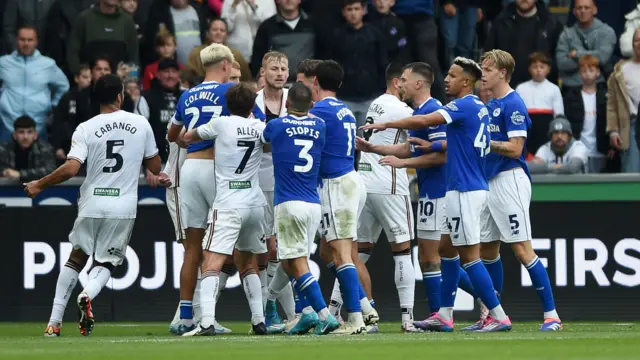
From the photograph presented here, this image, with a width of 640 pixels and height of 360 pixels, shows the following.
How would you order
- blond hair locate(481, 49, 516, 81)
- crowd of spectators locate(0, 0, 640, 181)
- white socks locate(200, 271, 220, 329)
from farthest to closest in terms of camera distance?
crowd of spectators locate(0, 0, 640, 181) < blond hair locate(481, 49, 516, 81) < white socks locate(200, 271, 220, 329)

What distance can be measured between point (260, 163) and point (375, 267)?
354cm

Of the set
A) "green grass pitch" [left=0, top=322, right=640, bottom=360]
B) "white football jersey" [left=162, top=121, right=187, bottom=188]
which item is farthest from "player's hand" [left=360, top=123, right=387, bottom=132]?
"white football jersey" [left=162, top=121, right=187, bottom=188]

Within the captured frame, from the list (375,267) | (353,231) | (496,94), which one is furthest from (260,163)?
(375,267)

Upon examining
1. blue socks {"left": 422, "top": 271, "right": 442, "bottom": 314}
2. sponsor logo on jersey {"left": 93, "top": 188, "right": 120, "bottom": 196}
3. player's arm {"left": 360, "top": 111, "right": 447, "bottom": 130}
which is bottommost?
blue socks {"left": 422, "top": 271, "right": 442, "bottom": 314}

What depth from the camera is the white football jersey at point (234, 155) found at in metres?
12.9

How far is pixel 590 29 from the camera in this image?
2005 cm

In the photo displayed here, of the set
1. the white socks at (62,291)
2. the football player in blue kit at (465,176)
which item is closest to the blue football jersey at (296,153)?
the football player in blue kit at (465,176)

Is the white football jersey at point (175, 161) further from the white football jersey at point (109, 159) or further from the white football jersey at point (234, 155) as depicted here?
the white football jersey at point (234, 155)

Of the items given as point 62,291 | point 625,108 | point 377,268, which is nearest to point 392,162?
point 62,291

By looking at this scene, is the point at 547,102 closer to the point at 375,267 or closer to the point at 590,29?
the point at 590,29

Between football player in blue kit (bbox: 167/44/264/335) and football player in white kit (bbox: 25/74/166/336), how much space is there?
0.50 metres

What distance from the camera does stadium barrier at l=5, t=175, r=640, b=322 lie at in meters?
16.5

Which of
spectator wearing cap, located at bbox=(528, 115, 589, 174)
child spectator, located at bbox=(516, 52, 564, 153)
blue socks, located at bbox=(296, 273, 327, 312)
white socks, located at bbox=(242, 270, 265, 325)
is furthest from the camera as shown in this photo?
child spectator, located at bbox=(516, 52, 564, 153)

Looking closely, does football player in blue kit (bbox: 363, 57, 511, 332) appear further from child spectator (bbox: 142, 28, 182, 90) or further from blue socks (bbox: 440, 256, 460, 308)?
child spectator (bbox: 142, 28, 182, 90)
